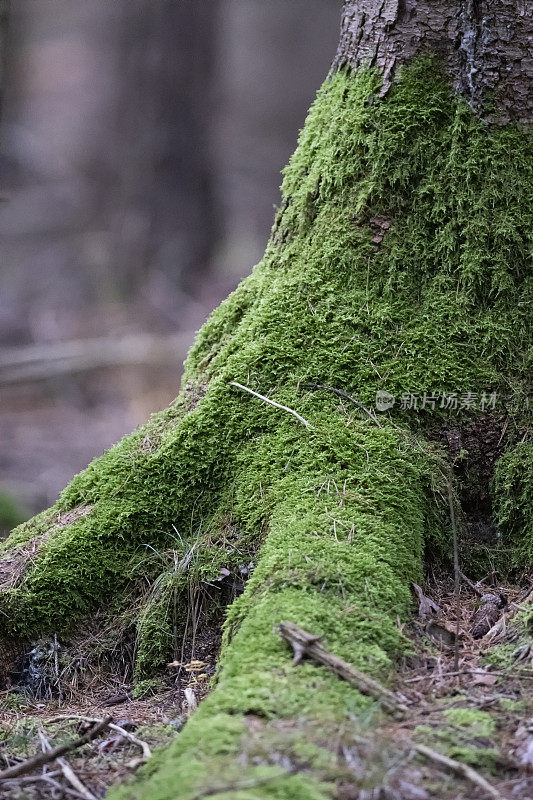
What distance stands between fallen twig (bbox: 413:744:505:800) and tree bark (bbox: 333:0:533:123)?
8.58 ft

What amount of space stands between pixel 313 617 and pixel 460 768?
65cm

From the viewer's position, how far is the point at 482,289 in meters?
3.07

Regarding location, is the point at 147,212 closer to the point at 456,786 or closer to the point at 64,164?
the point at 64,164

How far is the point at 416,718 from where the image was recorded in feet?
6.45

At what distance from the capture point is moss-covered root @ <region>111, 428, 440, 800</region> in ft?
5.57

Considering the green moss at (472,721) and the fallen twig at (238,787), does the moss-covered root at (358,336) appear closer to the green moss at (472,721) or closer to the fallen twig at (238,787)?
the green moss at (472,721)

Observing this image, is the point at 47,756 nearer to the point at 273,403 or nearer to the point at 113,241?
the point at 273,403

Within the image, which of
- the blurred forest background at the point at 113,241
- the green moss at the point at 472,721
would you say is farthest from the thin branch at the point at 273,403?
the blurred forest background at the point at 113,241

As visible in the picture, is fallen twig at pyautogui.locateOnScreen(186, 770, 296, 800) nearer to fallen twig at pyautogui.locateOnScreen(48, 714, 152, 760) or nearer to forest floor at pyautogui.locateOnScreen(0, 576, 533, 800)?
forest floor at pyautogui.locateOnScreen(0, 576, 533, 800)

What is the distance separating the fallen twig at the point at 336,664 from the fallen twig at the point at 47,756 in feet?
2.36

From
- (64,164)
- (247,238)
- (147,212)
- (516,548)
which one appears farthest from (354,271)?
(64,164)

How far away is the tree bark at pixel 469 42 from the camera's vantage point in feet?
9.67

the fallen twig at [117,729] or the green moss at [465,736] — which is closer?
the green moss at [465,736]

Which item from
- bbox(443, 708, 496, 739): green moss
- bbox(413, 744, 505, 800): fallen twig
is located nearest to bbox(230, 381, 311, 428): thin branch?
bbox(443, 708, 496, 739): green moss
